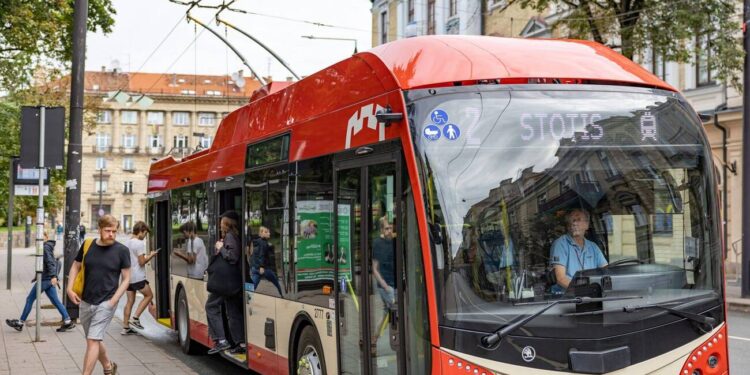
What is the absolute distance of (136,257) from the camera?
48.5 feet

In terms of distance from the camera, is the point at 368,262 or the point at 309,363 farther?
the point at 309,363

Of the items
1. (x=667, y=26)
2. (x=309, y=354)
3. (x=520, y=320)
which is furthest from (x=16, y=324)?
(x=667, y=26)

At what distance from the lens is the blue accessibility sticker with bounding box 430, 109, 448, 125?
6.04m

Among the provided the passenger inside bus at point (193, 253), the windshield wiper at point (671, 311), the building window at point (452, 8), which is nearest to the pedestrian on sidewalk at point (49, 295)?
the passenger inside bus at point (193, 253)

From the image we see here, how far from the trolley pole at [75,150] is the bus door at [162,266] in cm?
165

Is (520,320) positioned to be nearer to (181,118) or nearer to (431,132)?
(431,132)

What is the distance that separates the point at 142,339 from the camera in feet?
47.8

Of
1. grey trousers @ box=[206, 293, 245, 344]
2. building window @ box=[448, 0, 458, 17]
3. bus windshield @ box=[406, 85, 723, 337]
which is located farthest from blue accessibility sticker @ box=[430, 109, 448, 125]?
building window @ box=[448, 0, 458, 17]

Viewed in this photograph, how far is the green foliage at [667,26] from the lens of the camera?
71.8 ft

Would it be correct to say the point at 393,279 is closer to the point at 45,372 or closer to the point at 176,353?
the point at 45,372

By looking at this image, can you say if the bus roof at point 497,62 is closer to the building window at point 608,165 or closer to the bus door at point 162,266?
the building window at point 608,165

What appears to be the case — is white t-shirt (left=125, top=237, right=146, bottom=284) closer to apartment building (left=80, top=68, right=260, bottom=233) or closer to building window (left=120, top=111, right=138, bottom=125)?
apartment building (left=80, top=68, right=260, bottom=233)

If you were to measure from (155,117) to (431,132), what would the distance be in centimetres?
11784

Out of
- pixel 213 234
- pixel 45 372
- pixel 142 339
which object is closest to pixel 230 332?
pixel 213 234
